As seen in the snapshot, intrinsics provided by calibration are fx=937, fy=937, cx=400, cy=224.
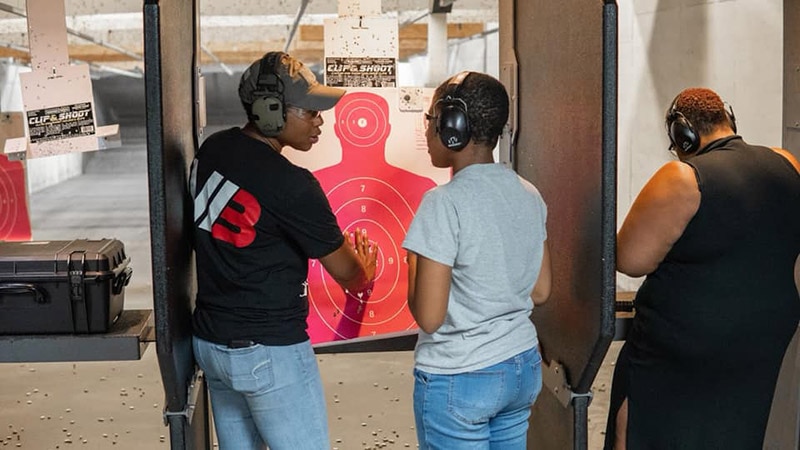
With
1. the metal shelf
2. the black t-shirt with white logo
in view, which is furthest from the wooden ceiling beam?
the black t-shirt with white logo

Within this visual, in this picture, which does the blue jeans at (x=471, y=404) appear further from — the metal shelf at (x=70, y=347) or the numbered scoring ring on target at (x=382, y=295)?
the numbered scoring ring on target at (x=382, y=295)

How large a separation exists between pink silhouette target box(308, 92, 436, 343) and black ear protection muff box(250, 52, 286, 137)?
73 cm

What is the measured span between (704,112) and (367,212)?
922 mm

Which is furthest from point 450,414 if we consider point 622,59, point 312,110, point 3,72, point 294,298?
point 3,72

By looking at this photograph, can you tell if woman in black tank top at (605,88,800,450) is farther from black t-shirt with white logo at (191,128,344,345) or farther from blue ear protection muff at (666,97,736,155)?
black t-shirt with white logo at (191,128,344,345)

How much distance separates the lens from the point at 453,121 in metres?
1.56

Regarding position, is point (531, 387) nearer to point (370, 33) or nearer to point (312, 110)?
point (312, 110)

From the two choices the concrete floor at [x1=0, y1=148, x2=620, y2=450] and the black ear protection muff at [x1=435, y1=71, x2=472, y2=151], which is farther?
the concrete floor at [x1=0, y1=148, x2=620, y2=450]

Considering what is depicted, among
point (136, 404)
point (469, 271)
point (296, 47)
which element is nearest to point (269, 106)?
point (469, 271)

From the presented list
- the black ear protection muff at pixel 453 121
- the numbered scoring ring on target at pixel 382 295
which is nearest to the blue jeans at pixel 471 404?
the black ear protection muff at pixel 453 121

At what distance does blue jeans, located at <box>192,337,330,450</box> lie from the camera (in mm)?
1703

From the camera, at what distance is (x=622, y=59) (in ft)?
19.0

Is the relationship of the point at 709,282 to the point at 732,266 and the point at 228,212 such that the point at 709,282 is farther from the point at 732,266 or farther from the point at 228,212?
the point at 228,212

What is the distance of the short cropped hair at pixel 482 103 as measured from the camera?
1.57 meters
